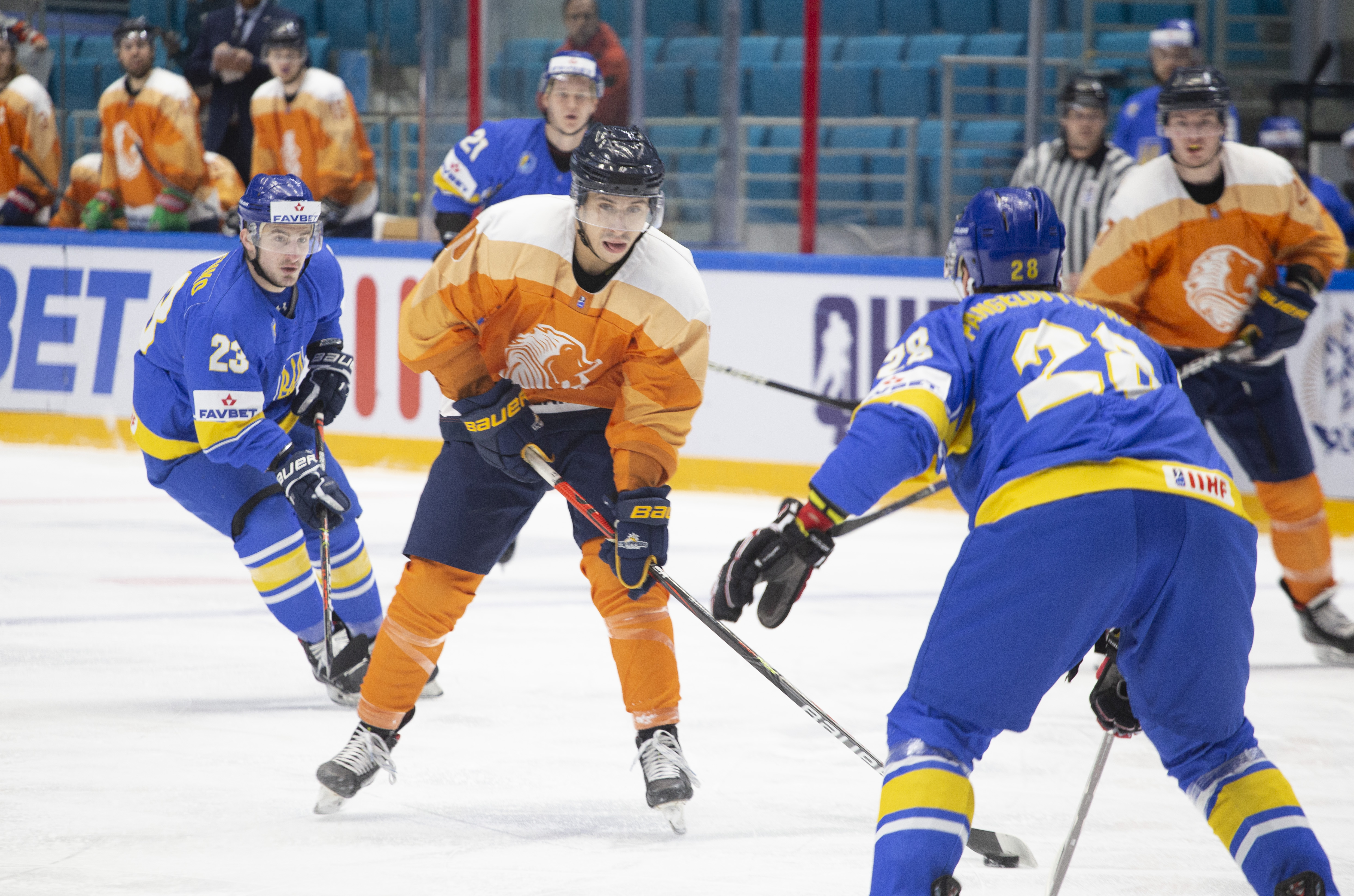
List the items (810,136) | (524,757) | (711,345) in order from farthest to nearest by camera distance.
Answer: (810,136) < (711,345) < (524,757)

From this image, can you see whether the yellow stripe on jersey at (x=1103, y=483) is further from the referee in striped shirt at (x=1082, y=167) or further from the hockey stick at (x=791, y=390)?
the referee in striped shirt at (x=1082, y=167)

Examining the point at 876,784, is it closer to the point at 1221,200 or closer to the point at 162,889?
the point at 162,889

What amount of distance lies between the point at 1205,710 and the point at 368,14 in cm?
607

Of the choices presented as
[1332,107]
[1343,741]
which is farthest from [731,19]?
[1343,741]

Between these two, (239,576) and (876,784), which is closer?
(876,784)

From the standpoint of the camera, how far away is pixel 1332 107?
6176 mm

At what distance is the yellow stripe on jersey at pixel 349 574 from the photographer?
3.43 meters

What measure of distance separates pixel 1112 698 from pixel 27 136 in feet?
23.0

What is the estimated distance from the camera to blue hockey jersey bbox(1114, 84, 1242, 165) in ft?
19.0

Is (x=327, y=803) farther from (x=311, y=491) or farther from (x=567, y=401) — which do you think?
(x=567, y=401)

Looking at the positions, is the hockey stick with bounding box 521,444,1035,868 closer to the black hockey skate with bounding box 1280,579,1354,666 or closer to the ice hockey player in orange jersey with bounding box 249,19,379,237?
the black hockey skate with bounding box 1280,579,1354,666

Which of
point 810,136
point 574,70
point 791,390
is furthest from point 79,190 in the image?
point 791,390

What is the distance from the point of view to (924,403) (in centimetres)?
183

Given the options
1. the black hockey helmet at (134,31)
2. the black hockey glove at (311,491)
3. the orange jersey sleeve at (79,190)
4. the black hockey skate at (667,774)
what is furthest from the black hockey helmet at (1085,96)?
the orange jersey sleeve at (79,190)
